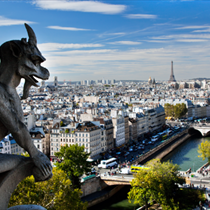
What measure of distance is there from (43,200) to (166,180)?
11923 millimetres

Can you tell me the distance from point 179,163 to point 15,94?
3786cm

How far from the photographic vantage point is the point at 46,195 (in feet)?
46.9

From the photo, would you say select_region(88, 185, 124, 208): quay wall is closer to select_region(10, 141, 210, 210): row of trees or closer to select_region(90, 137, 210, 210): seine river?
select_region(90, 137, 210, 210): seine river

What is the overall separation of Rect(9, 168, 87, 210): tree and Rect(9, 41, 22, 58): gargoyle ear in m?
10.7

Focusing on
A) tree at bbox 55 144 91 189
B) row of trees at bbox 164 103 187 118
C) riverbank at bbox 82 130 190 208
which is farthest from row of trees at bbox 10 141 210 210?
row of trees at bbox 164 103 187 118

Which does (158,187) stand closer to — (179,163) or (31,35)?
(179,163)

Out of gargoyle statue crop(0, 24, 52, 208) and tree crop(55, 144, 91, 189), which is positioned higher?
gargoyle statue crop(0, 24, 52, 208)

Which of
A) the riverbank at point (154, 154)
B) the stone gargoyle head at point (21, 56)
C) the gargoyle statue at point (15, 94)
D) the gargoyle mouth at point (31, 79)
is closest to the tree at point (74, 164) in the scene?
the riverbank at point (154, 154)

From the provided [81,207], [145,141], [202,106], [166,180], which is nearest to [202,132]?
[145,141]

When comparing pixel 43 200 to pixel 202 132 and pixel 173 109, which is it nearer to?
pixel 202 132

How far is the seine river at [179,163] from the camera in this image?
85.8 ft

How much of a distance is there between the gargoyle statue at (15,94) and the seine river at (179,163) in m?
21.2

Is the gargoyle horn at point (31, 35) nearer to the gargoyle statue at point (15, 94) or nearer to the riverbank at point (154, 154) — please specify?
the gargoyle statue at point (15, 94)

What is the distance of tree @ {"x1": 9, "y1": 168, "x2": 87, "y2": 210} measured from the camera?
13781 millimetres
